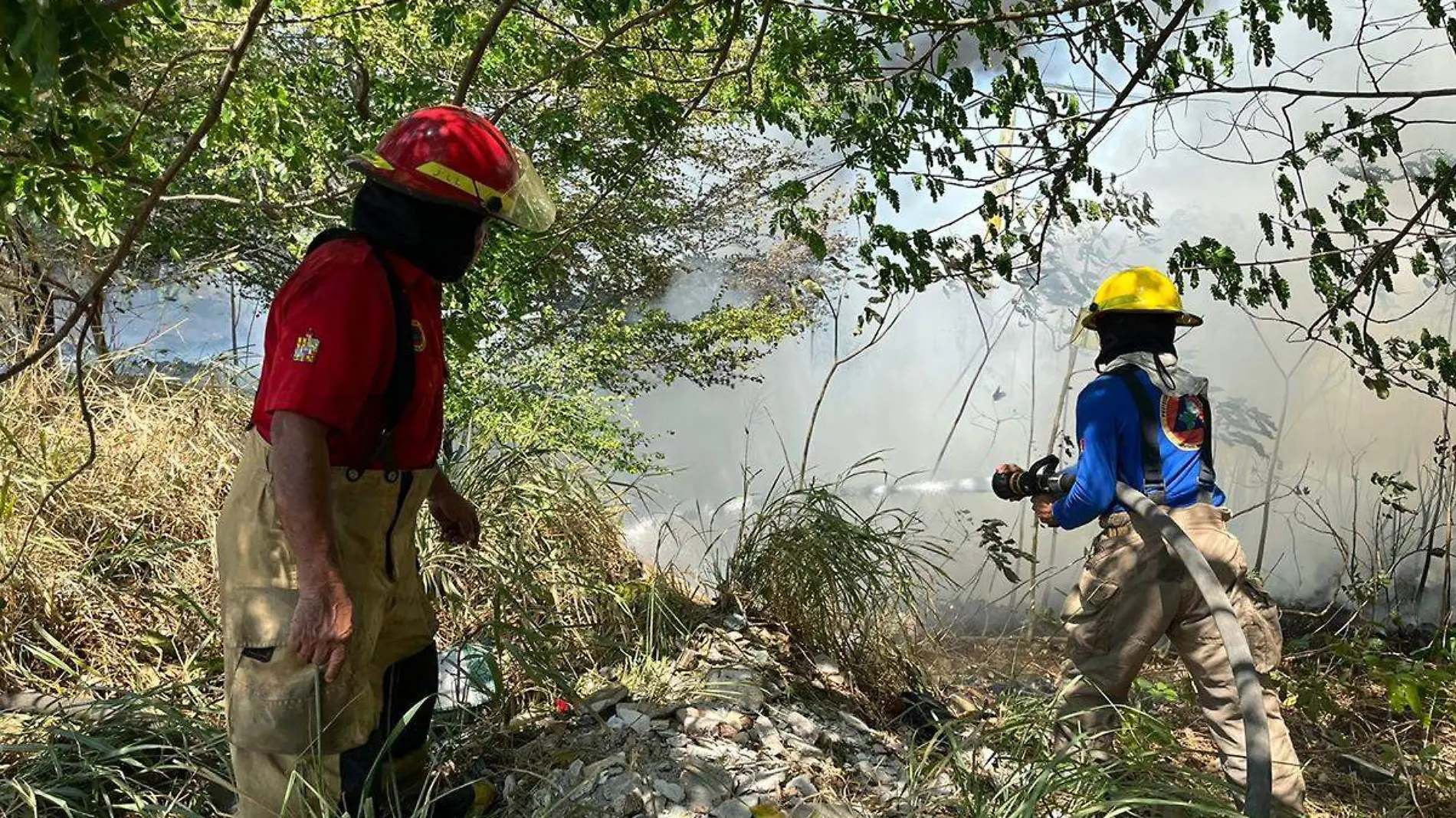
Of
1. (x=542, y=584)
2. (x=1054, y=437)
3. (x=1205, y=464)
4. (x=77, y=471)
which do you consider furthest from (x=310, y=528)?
(x=1054, y=437)

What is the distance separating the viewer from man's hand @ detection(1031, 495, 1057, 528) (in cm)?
309

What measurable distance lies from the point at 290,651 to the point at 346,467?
348 millimetres

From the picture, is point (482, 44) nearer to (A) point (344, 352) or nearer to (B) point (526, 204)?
(B) point (526, 204)

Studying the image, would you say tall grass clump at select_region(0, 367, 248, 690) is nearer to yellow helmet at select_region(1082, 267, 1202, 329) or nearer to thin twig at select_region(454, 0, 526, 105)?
thin twig at select_region(454, 0, 526, 105)

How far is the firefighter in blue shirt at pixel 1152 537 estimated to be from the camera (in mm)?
2873

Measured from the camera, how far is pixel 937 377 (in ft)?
32.8

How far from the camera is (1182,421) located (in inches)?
115

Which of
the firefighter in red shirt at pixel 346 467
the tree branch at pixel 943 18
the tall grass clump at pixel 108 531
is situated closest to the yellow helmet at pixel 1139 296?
the tree branch at pixel 943 18

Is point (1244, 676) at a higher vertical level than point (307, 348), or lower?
lower

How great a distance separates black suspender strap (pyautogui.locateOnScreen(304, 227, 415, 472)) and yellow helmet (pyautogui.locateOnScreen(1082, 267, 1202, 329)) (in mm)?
2177

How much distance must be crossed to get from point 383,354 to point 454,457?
7.42ft

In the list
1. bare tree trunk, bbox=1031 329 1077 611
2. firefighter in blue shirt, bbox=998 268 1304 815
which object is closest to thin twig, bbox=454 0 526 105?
firefighter in blue shirt, bbox=998 268 1304 815

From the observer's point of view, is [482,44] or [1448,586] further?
[1448,586]

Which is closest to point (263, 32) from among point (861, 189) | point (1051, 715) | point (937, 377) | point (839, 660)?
point (861, 189)
